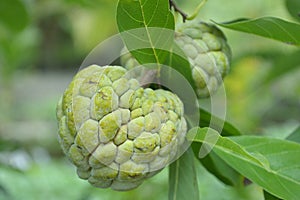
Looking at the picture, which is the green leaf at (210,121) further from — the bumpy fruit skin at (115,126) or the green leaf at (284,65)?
the green leaf at (284,65)

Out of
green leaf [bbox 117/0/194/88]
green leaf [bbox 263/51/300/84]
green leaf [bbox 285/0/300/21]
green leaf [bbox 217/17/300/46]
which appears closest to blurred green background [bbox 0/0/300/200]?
green leaf [bbox 263/51/300/84]

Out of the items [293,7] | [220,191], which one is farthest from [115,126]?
[220,191]

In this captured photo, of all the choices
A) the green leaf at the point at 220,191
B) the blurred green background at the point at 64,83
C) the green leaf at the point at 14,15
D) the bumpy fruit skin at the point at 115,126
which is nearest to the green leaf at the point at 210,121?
the bumpy fruit skin at the point at 115,126

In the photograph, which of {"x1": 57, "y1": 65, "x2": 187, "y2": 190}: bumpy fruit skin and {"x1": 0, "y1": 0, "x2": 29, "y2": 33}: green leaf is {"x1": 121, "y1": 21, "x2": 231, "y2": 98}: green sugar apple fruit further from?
{"x1": 0, "y1": 0, "x2": 29, "y2": 33}: green leaf

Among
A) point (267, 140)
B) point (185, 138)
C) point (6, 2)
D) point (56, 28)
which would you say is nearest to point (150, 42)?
point (185, 138)

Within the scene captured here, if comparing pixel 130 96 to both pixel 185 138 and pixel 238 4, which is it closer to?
pixel 185 138

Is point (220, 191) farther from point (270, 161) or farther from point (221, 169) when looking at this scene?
point (270, 161)
